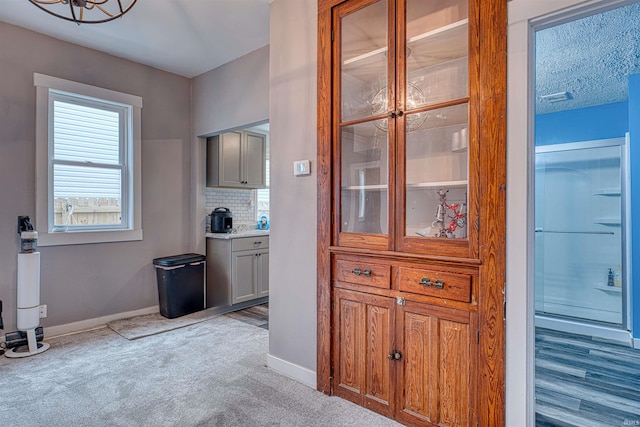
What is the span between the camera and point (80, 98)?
3562 mm

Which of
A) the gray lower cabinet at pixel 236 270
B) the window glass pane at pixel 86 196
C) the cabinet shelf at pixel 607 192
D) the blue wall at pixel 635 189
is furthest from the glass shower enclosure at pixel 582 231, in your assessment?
the window glass pane at pixel 86 196

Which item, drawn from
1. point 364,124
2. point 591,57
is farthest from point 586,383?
point 591,57

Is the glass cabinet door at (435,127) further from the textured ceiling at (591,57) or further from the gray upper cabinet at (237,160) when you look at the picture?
the gray upper cabinet at (237,160)

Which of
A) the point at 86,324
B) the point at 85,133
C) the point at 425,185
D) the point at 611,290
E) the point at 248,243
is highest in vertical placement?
the point at 85,133

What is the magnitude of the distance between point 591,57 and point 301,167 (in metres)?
2.82

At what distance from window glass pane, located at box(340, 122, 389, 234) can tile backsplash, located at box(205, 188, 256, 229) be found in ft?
9.34

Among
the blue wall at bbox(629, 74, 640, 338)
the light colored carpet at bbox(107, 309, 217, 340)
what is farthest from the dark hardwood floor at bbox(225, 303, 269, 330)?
the blue wall at bbox(629, 74, 640, 338)

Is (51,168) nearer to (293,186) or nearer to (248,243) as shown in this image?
(248,243)

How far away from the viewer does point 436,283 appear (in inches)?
72.3

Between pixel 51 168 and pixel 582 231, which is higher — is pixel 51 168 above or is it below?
above

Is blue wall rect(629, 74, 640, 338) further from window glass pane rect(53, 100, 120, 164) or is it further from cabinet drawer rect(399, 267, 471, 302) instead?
window glass pane rect(53, 100, 120, 164)

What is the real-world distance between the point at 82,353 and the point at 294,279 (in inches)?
79.6

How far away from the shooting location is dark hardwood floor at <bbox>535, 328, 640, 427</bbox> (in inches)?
83.2

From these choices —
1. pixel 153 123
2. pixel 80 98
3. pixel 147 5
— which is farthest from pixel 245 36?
pixel 80 98
